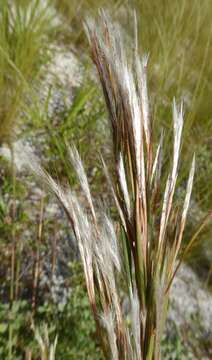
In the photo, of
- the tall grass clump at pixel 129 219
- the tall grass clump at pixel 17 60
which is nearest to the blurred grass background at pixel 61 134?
the tall grass clump at pixel 17 60

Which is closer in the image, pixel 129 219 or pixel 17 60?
pixel 129 219

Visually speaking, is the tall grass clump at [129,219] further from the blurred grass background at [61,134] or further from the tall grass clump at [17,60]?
the tall grass clump at [17,60]

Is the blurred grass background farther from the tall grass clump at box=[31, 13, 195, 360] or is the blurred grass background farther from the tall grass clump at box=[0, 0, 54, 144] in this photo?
the tall grass clump at box=[31, 13, 195, 360]

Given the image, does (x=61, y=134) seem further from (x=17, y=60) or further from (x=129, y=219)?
(x=129, y=219)

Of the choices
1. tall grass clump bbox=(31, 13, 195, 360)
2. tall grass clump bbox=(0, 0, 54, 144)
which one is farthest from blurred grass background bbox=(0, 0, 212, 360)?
tall grass clump bbox=(31, 13, 195, 360)

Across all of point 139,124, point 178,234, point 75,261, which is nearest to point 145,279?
point 178,234

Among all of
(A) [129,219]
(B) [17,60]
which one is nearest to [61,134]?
(B) [17,60]
